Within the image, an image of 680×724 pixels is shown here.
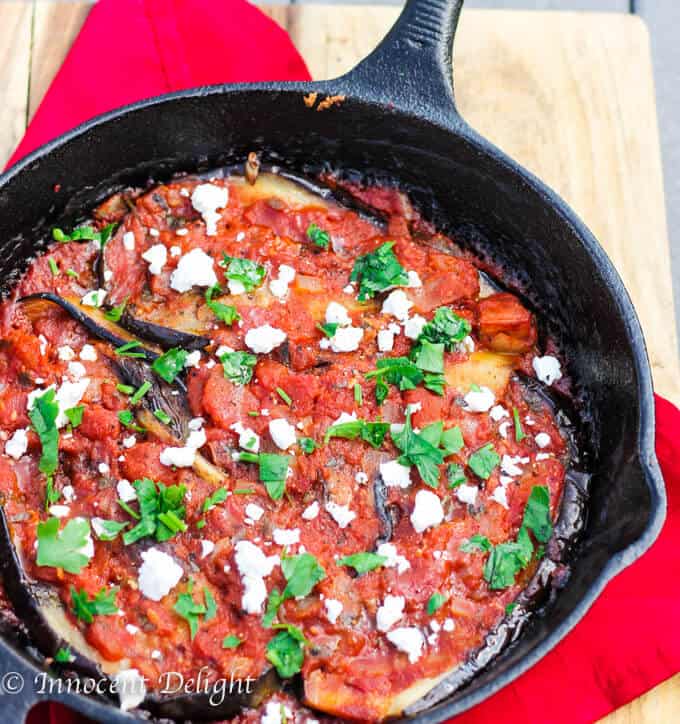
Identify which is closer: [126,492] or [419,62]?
[126,492]

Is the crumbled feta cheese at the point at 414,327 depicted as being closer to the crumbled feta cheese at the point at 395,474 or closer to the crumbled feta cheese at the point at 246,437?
the crumbled feta cheese at the point at 395,474

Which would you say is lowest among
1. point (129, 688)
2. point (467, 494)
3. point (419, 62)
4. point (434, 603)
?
point (129, 688)

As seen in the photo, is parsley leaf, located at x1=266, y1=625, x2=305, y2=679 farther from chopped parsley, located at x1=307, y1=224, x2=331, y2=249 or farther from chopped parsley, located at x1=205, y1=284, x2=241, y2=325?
chopped parsley, located at x1=307, y1=224, x2=331, y2=249

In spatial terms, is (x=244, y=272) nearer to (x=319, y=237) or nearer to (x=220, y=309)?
(x=220, y=309)

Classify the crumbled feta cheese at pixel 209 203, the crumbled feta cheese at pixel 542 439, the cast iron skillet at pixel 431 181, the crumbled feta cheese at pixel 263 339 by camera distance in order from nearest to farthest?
1. the cast iron skillet at pixel 431 181
2. the crumbled feta cheese at pixel 263 339
3. the crumbled feta cheese at pixel 542 439
4. the crumbled feta cheese at pixel 209 203

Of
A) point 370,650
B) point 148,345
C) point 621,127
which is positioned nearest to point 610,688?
point 370,650

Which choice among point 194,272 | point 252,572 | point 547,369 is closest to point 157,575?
point 252,572

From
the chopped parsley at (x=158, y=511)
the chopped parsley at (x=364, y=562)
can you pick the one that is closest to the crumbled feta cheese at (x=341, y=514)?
the chopped parsley at (x=364, y=562)

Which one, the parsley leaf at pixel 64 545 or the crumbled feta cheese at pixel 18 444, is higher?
the crumbled feta cheese at pixel 18 444

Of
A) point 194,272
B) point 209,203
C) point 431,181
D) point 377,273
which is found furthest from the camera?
point 431,181
